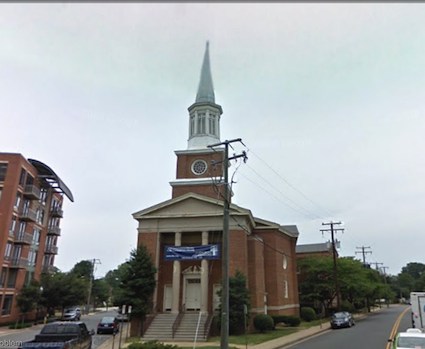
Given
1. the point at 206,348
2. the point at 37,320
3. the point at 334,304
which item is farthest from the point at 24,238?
the point at 334,304

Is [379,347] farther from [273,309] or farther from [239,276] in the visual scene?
[273,309]

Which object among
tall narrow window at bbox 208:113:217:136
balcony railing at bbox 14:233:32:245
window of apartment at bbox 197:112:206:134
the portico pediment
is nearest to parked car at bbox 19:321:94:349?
the portico pediment

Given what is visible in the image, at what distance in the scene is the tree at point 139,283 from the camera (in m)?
27.4

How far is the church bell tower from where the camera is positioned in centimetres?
3884

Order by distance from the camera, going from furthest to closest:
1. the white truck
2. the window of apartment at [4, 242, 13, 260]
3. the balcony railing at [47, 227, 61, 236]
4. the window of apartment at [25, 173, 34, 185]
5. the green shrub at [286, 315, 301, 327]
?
1. the balcony railing at [47, 227, 61, 236]
2. the window of apartment at [25, 173, 34, 185]
3. the window of apartment at [4, 242, 13, 260]
4. the green shrub at [286, 315, 301, 327]
5. the white truck

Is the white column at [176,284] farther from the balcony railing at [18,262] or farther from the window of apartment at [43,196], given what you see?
the window of apartment at [43,196]

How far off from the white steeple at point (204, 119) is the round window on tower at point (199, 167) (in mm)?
1665

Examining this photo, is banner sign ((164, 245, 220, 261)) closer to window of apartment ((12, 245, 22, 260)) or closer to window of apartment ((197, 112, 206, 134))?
window of apartment ((197, 112, 206, 134))

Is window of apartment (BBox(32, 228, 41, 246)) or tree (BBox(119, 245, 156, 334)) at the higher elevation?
window of apartment (BBox(32, 228, 41, 246))

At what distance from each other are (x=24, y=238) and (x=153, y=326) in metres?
23.9

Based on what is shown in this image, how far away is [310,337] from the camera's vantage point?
2712cm

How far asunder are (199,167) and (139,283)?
1588cm

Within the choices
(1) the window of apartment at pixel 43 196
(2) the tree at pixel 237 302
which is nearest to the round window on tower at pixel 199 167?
(2) the tree at pixel 237 302

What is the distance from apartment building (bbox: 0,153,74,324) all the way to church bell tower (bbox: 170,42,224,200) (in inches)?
710
